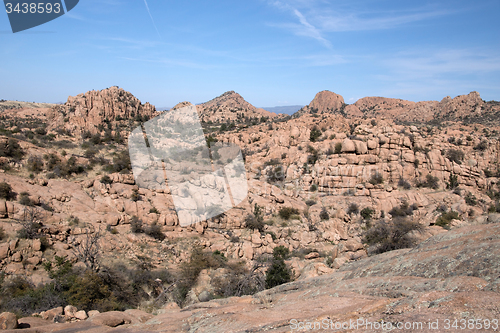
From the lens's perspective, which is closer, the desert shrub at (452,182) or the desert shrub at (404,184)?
the desert shrub at (452,182)

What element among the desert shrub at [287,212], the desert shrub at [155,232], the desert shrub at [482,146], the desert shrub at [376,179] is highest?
the desert shrub at [482,146]

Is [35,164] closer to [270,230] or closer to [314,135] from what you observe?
[270,230]

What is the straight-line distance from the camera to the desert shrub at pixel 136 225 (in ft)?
52.3

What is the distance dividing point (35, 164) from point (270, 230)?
16.6 meters

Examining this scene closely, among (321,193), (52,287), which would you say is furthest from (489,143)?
(52,287)

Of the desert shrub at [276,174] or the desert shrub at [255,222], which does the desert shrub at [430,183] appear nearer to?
the desert shrub at [276,174]

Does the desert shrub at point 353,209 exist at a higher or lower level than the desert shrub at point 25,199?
lower

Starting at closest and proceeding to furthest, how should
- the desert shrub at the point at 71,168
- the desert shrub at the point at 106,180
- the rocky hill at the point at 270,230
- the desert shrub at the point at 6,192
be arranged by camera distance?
the rocky hill at the point at 270,230 → the desert shrub at the point at 6,192 → the desert shrub at the point at 106,180 → the desert shrub at the point at 71,168

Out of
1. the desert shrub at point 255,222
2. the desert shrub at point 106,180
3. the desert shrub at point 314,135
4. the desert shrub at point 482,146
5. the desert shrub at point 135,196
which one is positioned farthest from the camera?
the desert shrub at point 314,135

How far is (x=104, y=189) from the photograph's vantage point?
17625 mm

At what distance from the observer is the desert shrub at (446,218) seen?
1755 cm

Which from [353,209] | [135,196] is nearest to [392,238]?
[353,209]

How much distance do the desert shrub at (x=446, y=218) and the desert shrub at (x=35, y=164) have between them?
27012mm

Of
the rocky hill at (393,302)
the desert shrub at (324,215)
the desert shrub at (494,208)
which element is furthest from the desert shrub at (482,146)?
the rocky hill at (393,302)
